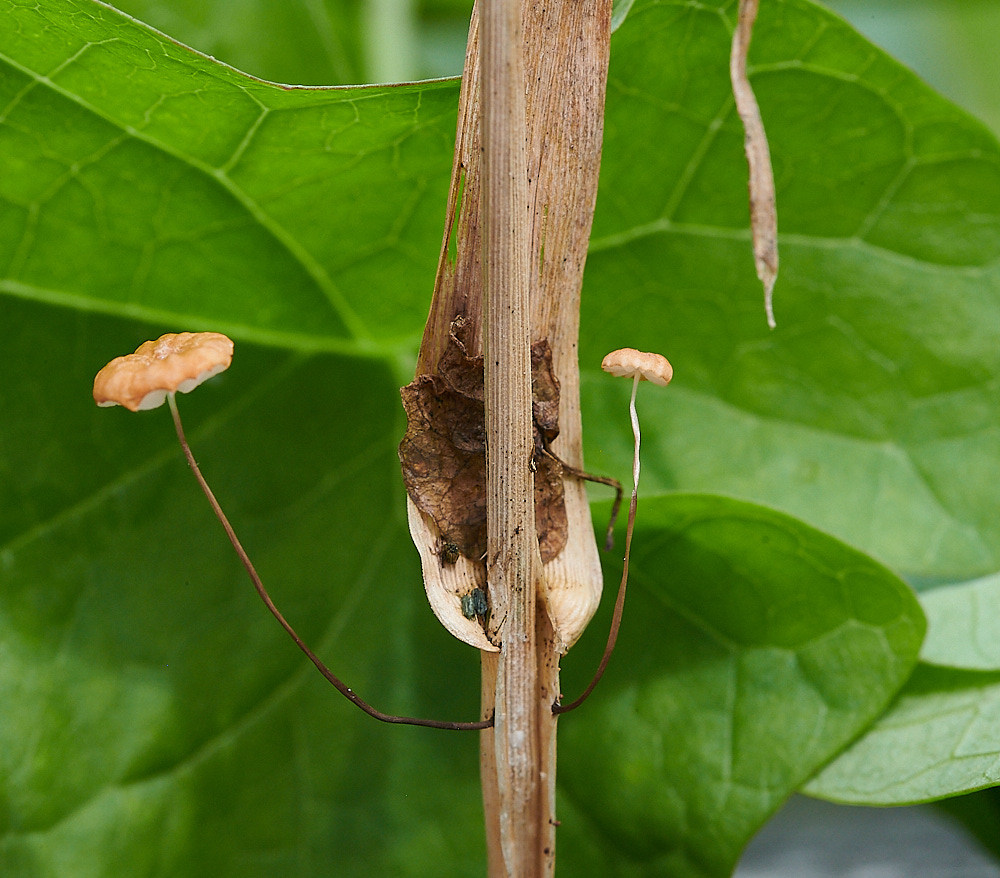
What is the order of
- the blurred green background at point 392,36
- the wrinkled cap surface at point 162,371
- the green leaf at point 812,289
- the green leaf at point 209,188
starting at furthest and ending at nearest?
1. the blurred green background at point 392,36
2. the green leaf at point 812,289
3. the green leaf at point 209,188
4. the wrinkled cap surface at point 162,371

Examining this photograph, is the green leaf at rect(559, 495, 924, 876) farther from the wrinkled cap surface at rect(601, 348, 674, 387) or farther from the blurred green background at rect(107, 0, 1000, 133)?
the blurred green background at rect(107, 0, 1000, 133)

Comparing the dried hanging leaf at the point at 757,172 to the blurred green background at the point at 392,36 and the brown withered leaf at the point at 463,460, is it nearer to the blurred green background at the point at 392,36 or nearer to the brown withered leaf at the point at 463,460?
the brown withered leaf at the point at 463,460

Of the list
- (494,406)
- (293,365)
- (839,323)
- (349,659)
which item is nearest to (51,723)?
(349,659)

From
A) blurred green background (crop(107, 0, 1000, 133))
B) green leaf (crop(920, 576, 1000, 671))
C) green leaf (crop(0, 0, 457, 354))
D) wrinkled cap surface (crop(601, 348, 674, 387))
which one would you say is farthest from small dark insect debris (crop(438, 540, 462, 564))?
blurred green background (crop(107, 0, 1000, 133))

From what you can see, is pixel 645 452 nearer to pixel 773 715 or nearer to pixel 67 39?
pixel 773 715

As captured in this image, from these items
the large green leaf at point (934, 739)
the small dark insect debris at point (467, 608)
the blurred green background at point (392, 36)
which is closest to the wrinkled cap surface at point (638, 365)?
the small dark insect debris at point (467, 608)

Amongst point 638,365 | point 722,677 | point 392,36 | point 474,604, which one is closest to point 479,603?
point 474,604

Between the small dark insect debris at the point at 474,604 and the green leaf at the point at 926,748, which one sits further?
the green leaf at the point at 926,748

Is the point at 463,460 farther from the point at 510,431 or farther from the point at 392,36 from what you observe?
the point at 392,36
